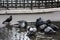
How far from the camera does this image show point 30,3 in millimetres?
15586

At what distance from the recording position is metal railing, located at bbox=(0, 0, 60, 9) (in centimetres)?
1548

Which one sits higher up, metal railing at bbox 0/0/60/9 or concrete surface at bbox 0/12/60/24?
metal railing at bbox 0/0/60/9

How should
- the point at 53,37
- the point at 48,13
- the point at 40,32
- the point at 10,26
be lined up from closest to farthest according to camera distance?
the point at 53,37, the point at 40,32, the point at 10,26, the point at 48,13

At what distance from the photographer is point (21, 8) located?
50.7ft

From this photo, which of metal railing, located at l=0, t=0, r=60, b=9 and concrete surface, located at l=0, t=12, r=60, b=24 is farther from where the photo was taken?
metal railing, located at l=0, t=0, r=60, b=9

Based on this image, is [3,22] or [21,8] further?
[21,8]

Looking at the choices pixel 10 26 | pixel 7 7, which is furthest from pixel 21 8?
pixel 10 26

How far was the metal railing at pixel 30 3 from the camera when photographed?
15484mm

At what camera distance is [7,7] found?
50.4ft

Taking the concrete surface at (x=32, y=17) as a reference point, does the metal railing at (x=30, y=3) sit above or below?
above

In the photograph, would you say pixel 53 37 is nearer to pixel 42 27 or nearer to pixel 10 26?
pixel 42 27

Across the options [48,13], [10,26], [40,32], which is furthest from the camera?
[48,13]

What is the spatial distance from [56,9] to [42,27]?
12.6 ft

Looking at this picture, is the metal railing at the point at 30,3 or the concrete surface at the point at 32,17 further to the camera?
the metal railing at the point at 30,3
